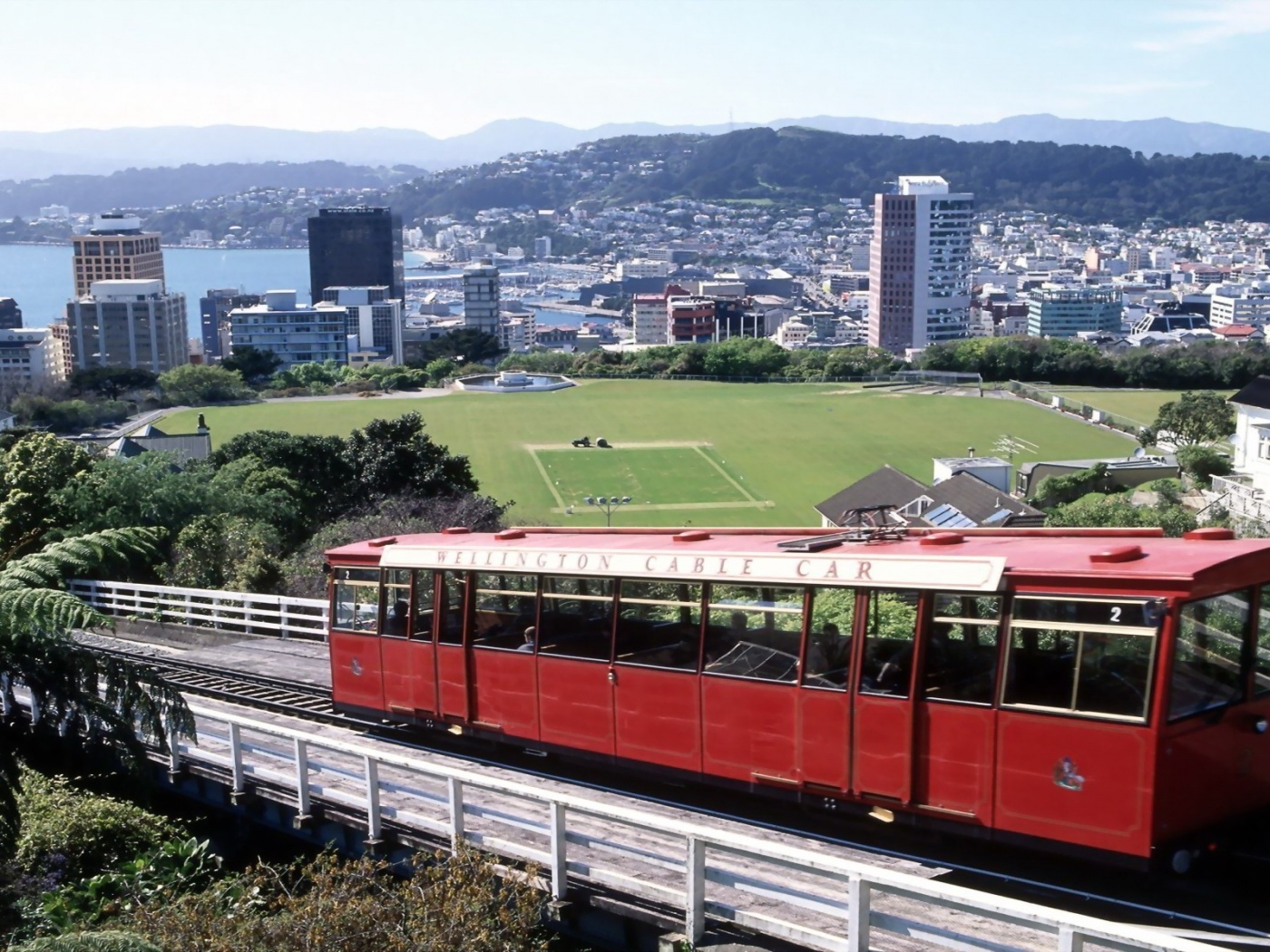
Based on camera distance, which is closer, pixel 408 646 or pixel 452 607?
pixel 452 607

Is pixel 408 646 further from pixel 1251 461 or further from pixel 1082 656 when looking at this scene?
pixel 1251 461

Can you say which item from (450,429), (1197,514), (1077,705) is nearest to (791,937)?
(1077,705)

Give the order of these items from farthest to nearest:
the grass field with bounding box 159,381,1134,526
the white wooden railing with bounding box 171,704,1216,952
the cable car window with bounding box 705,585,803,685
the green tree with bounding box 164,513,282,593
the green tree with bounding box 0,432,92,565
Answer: the grass field with bounding box 159,381,1134,526, the green tree with bounding box 0,432,92,565, the green tree with bounding box 164,513,282,593, the cable car window with bounding box 705,585,803,685, the white wooden railing with bounding box 171,704,1216,952

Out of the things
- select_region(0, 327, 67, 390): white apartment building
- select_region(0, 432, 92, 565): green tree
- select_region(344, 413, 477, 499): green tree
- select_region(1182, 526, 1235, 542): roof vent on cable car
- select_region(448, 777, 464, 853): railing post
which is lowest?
select_region(0, 327, 67, 390): white apartment building

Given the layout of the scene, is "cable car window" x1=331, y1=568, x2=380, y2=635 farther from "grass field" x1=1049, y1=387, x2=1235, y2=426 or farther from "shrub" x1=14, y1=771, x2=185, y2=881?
"grass field" x1=1049, y1=387, x2=1235, y2=426

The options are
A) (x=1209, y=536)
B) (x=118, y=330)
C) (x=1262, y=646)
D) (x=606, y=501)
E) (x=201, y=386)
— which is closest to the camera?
(x=1262, y=646)

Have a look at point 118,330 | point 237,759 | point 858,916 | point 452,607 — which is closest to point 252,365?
point 118,330

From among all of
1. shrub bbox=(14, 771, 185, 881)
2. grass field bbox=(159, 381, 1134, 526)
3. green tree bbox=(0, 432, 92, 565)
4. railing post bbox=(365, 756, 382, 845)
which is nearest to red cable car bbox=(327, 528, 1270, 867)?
railing post bbox=(365, 756, 382, 845)
